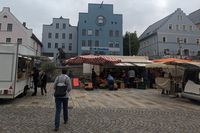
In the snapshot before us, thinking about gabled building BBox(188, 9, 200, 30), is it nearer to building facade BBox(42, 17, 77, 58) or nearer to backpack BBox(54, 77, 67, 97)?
building facade BBox(42, 17, 77, 58)

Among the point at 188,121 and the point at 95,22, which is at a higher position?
the point at 95,22

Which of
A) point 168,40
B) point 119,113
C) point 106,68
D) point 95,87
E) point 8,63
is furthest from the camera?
point 168,40

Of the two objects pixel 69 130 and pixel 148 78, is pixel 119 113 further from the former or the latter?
pixel 148 78

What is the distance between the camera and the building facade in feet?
213

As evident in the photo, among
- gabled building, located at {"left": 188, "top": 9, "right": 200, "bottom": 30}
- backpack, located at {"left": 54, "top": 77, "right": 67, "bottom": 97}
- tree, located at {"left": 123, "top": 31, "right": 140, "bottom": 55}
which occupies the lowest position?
→ backpack, located at {"left": 54, "top": 77, "right": 67, "bottom": 97}

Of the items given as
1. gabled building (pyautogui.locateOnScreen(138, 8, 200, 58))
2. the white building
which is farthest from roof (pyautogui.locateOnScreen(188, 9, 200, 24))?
the white building

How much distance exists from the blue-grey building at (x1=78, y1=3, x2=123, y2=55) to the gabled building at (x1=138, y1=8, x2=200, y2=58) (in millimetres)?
8150

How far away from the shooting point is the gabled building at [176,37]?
57.6 meters

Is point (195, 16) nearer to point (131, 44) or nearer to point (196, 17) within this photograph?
point (196, 17)

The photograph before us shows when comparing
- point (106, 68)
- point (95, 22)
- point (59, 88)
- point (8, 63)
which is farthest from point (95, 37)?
point (59, 88)

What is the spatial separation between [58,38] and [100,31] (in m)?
11.4

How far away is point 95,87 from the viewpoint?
77.0 ft

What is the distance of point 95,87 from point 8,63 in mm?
11745

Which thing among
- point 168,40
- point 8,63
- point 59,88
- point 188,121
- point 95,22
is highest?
point 95,22
